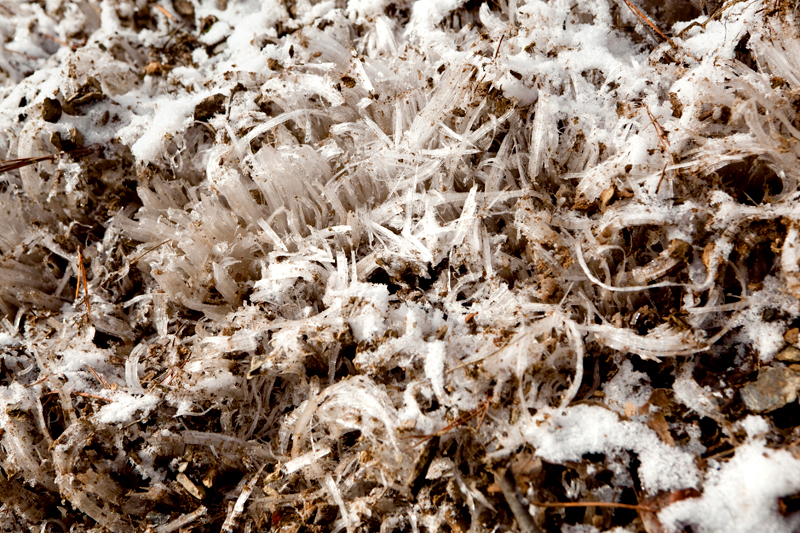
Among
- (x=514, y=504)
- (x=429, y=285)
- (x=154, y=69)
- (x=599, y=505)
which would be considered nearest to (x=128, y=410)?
(x=429, y=285)

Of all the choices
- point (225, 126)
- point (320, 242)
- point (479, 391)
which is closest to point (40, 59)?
point (225, 126)

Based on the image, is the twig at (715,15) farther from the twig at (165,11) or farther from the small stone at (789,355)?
the twig at (165,11)

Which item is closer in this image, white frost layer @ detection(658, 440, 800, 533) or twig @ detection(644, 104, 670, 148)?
white frost layer @ detection(658, 440, 800, 533)

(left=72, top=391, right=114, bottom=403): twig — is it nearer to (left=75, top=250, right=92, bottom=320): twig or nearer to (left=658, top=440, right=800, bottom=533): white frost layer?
(left=75, top=250, right=92, bottom=320): twig

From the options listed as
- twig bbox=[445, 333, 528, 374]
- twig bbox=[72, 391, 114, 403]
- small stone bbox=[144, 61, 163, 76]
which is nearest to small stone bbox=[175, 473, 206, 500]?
twig bbox=[72, 391, 114, 403]

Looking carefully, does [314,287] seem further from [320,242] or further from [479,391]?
[479,391]

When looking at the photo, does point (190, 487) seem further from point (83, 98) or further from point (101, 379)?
point (83, 98)
